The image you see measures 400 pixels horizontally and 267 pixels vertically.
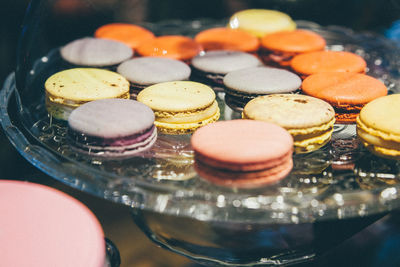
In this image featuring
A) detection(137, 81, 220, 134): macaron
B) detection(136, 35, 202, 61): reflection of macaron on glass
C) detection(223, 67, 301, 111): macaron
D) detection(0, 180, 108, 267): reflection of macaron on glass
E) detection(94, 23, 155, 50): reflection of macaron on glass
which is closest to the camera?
detection(0, 180, 108, 267): reflection of macaron on glass

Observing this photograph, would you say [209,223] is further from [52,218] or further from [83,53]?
[83,53]

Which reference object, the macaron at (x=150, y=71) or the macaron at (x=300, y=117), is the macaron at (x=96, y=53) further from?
the macaron at (x=300, y=117)

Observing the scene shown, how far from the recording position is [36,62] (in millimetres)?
1516

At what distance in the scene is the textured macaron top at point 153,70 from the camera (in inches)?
50.8

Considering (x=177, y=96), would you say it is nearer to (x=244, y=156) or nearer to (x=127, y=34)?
(x=244, y=156)

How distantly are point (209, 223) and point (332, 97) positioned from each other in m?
0.48

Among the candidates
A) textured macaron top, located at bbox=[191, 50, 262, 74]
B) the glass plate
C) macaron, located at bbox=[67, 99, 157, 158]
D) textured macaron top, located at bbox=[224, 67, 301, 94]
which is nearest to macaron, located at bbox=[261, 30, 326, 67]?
textured macaron top, located at bbox=[191, 50, 262, 74]

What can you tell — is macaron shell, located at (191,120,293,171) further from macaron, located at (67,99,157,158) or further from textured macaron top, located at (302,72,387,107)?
textured macaron top, located at (302,72,387,107)

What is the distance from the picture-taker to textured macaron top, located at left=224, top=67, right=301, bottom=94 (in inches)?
48.0

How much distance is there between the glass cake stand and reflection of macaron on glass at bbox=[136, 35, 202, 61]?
1.14 feet

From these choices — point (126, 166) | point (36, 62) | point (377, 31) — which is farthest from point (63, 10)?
point (377, 31)

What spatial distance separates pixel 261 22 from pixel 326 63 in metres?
0.49

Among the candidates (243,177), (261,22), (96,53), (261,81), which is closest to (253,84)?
(261,81)

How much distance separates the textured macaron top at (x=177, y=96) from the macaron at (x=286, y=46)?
46 centimetres
